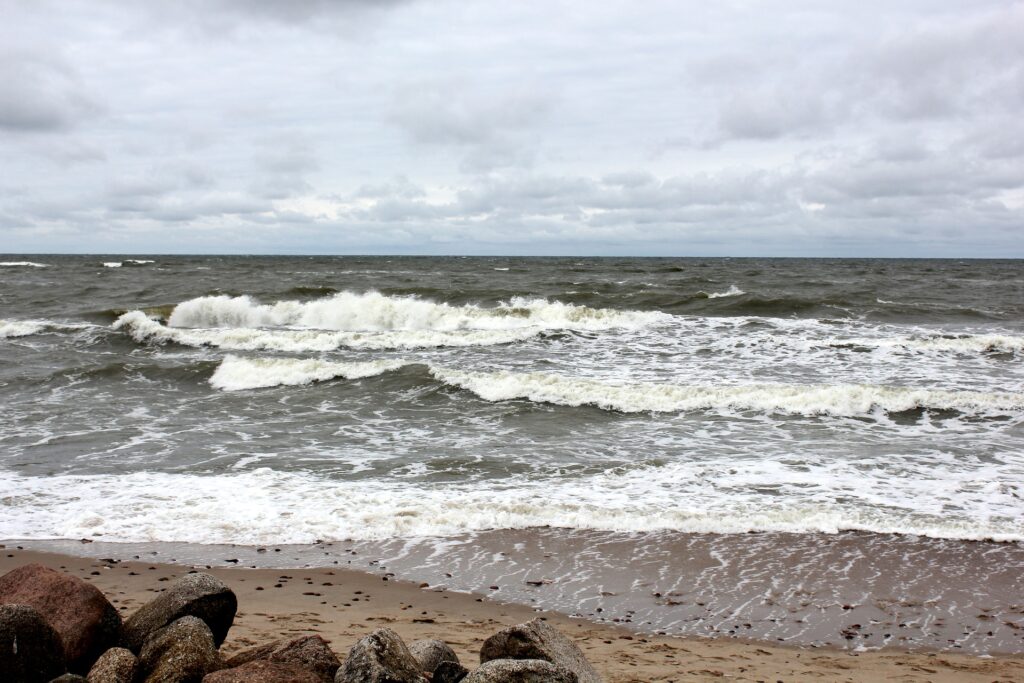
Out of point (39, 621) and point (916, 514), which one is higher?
point (39, 621)

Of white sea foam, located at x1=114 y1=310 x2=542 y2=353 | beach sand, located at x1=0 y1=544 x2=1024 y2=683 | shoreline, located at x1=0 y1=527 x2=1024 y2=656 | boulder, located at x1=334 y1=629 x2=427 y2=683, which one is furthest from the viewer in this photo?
white sea foam, located at x1=114 y1=310 x2=542 y2=353

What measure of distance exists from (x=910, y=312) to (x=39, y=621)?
29.9 meters

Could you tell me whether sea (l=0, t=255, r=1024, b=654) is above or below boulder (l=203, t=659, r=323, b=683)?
below

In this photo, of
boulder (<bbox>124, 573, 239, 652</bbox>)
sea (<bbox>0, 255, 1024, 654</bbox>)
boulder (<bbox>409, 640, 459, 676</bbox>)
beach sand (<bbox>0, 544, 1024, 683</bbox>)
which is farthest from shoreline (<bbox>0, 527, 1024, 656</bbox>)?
boulder (<bbox>124, 573, 239, 652</bbox>)

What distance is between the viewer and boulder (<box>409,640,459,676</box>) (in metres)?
4.19


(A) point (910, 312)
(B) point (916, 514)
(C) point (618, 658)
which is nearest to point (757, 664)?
(C) point (618, 658)

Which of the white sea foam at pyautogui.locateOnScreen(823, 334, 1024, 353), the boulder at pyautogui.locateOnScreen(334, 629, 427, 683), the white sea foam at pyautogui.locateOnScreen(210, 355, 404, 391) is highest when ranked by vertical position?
the white sea foam at pyautogui.locateOnScreen(823, 334, 1024, 353)

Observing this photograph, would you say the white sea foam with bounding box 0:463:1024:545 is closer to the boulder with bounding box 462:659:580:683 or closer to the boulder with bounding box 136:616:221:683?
the boulder with bounding box 136:616:221:683

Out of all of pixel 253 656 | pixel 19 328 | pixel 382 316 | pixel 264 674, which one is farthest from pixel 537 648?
pixel 19 328

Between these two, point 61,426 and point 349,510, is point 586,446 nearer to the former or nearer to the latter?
point 349,510

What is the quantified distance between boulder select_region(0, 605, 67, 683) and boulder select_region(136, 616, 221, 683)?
437mm

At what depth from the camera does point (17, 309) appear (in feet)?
97.1

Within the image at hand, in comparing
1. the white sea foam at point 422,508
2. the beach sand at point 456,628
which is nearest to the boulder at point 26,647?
the beach sand at point 456,628

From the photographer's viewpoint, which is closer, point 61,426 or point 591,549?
point 591,549
